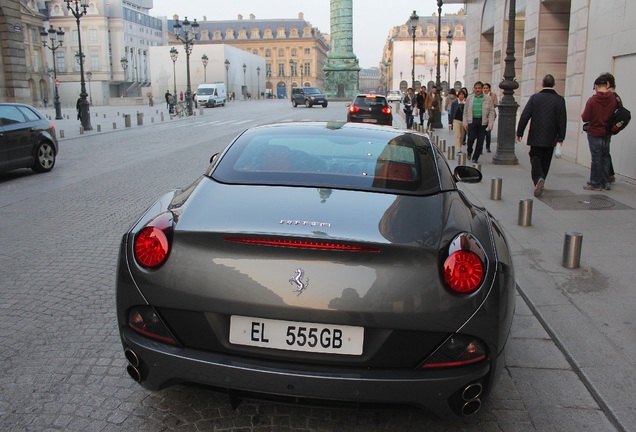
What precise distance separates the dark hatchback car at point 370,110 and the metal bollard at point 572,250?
20.6 m

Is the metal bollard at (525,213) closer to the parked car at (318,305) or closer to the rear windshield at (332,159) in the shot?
the rear windshield at (332,159)

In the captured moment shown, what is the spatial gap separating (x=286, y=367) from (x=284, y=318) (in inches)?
8.2

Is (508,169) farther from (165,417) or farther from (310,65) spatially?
(310,65)

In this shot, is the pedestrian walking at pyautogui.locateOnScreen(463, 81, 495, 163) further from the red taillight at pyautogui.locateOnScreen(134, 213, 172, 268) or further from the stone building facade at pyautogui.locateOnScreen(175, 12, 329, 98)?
the stone building facade at pyautogui.locateOnScreen(175, 12, 329, 98)

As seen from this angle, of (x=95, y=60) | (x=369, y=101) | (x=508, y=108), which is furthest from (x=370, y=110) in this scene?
(x=95, y=60)

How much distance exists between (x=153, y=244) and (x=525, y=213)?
19.4ft

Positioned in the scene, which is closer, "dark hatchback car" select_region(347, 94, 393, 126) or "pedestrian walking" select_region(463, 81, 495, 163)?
"pedestrian walking" select_region(463, 81, 495, 163)

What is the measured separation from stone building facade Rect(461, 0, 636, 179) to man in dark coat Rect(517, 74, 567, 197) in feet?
7.85

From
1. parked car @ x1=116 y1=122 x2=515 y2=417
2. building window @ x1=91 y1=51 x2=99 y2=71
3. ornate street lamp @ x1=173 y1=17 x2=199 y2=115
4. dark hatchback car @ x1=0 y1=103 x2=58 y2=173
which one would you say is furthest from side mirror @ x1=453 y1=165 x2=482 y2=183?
building window @ x1=91 y1=51 x2=99 y2=71

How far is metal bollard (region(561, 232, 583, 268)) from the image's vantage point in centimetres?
577

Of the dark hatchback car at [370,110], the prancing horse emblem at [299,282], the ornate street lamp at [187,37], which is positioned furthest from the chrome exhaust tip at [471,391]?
the ornate street lamp at [187,37]

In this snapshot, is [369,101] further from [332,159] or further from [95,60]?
[95,60]

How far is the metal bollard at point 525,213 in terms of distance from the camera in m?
7.67

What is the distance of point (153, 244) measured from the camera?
9.24ft
